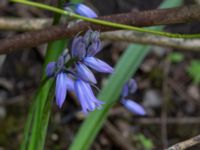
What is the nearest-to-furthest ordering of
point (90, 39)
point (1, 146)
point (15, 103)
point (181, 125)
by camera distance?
point (90, 39) < point (1, 146) < point (15, 103) < point (181, 125)

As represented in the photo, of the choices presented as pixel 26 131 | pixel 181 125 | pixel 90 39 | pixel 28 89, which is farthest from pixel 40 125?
pixel 181 125

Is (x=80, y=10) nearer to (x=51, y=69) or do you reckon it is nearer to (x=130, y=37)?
(x=51, y=69)

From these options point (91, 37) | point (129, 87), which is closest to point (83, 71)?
point (91, 37)

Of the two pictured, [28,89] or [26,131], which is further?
[28,89]

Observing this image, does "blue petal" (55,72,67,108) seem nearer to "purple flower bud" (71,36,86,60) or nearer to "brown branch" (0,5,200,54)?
"purple flower bud" (71,36,86,60)

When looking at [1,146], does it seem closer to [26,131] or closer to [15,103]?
[15,103]

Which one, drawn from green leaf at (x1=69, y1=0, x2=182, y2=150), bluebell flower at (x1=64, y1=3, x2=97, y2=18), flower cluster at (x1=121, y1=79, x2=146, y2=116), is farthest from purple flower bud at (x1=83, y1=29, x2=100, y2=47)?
green leaf at (x1=69, y1=0, x2=182, y2=150)

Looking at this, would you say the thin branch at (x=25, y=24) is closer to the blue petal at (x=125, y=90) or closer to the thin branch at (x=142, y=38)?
the thin branch at (x=142, y=38)
